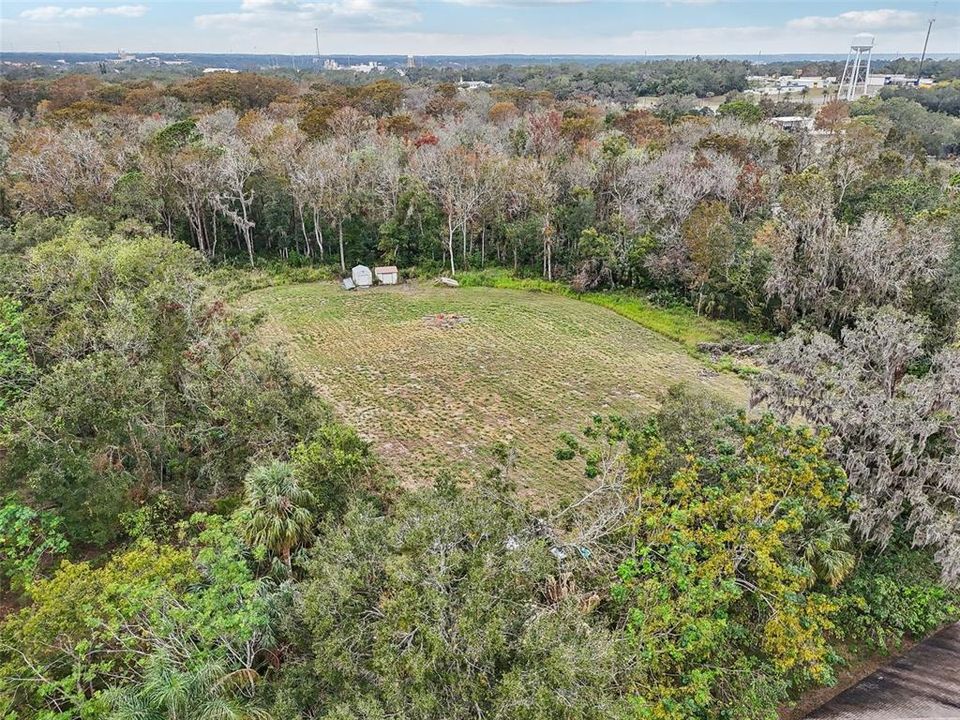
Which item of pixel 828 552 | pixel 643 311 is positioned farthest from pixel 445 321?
pixel 828 552

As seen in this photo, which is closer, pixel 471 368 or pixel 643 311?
pixel 471 368

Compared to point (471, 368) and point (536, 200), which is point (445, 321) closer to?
point (471, 368)

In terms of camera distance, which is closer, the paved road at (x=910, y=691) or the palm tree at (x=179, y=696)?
the palm tree at (x=179, y=696)

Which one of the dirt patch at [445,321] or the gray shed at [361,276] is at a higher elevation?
the gray shed at [361,276]

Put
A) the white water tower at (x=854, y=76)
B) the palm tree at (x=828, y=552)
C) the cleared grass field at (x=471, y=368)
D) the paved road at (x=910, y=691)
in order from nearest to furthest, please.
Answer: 1. the paved road at (x=910, y=691)
2. the palm tree at (x=828, y=552)
3. the cleared grass field at (x=471, y=368)
4. the white water tower at (x=854, y=76)

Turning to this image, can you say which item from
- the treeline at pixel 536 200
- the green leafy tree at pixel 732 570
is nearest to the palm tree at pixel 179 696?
the green leafy tree at pixel 732 570

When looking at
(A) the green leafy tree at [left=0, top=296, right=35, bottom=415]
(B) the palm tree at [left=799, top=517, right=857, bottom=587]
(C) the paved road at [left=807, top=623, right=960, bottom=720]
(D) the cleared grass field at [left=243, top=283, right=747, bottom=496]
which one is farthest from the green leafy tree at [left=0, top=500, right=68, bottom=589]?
(C) the paved road at [left=807, top=623, right=960, bottom=720]

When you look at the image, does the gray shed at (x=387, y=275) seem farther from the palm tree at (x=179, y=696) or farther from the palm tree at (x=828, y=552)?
the palm tree at (x=179, y=696)
